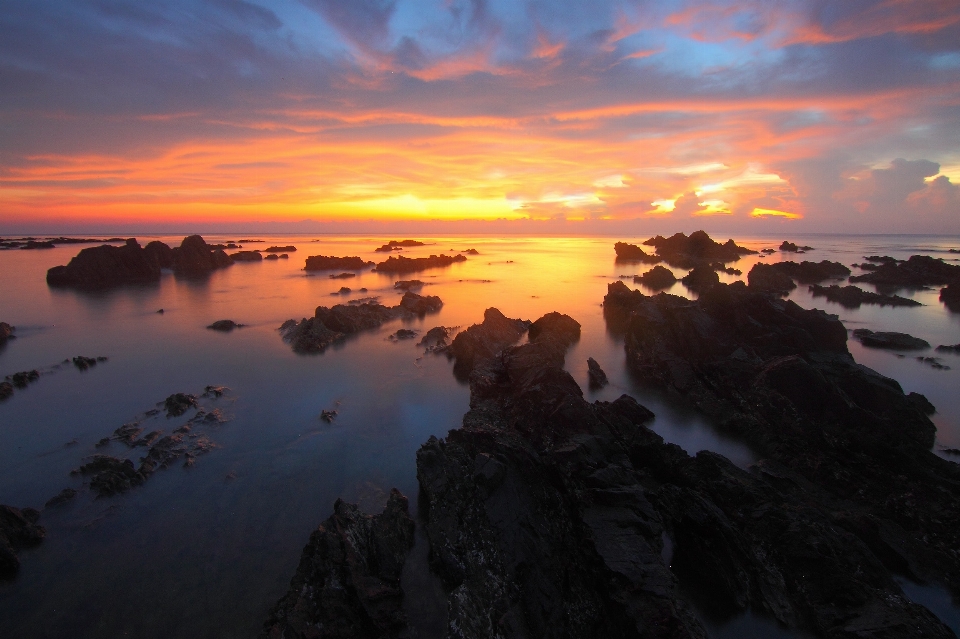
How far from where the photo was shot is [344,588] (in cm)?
604

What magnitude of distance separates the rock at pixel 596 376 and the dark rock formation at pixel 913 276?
39698 millimetres

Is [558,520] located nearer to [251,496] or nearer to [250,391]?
[251,496]

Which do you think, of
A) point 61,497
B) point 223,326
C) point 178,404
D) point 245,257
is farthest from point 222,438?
point 245,257

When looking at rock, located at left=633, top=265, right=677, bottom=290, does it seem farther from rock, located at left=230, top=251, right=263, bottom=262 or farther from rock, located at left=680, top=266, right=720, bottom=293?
rock, located at left=230, top=251, right=263, bottom=262

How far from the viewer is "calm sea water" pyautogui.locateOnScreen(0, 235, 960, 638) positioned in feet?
22.6

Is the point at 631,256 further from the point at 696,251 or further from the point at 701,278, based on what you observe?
the point at 701,278

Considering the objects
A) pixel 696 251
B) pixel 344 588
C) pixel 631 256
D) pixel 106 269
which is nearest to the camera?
pixel 344 588

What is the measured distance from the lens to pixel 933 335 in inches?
882

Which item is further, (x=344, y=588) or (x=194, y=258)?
(x=194, y=258)

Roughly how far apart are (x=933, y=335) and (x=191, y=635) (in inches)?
1319

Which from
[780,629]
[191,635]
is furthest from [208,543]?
[780,629]

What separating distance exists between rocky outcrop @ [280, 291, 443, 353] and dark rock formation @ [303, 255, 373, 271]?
2996cm

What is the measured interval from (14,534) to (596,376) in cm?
1601

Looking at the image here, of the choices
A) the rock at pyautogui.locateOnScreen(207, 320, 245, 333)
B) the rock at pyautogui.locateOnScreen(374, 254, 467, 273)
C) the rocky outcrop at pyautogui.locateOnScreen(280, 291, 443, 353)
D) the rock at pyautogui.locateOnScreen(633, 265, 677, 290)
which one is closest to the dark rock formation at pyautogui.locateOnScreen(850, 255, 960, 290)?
the rock at pyautogui.locateOnScreen(633, 265, 677, 290)
